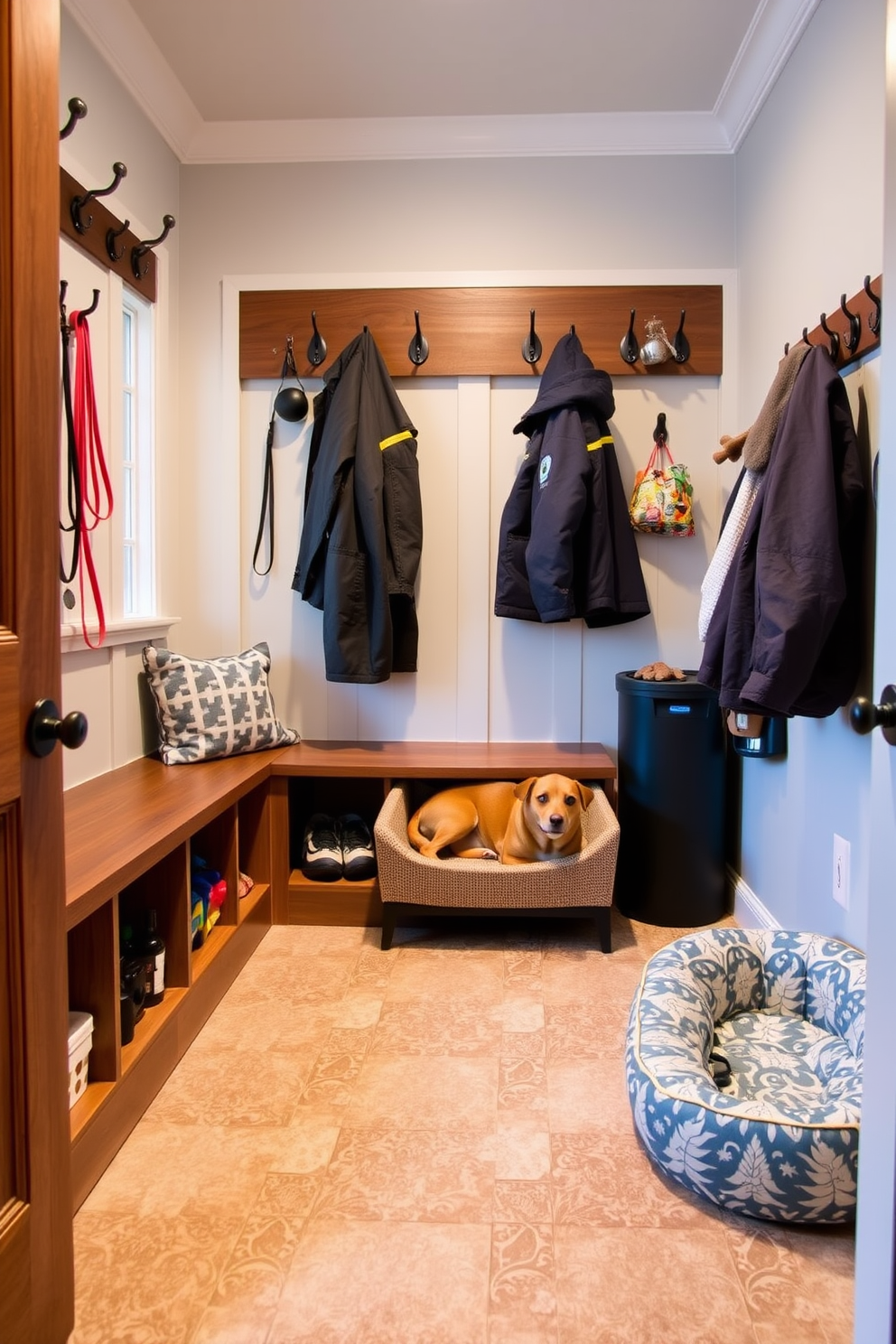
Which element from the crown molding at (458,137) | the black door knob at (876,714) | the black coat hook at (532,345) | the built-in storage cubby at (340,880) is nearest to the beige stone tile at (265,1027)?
the built-in storage cubby at (340,880)

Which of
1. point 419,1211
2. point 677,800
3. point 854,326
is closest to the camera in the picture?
point 419,1211

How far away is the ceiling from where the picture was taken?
2.34 metres

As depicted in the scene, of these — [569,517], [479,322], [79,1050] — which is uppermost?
[479,322]

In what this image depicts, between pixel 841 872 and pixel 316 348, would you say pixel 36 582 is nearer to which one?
pixel 841 872

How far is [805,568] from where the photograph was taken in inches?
65.9

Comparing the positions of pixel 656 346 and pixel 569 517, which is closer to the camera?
pixel 569 517

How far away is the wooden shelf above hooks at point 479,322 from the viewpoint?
290 centimetres

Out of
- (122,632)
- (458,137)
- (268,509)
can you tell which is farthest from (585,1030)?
(458,137)

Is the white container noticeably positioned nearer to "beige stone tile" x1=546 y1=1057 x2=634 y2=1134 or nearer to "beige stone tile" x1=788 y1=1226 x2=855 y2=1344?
"beige stone tile" x1=546 y1=1057 x2=634 y2=1134

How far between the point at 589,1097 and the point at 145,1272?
2.88 ft

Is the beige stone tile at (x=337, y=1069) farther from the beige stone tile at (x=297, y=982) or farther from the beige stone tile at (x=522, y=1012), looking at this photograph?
the beige stone tile at (x=522, y=1012)

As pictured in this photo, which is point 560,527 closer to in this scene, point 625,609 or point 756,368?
point 625,609

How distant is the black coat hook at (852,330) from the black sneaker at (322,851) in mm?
2021

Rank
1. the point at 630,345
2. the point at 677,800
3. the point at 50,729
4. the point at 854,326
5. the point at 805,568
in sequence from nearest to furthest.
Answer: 1. the point at 50,729
2. the point at 805,568
3. the point at 854,326
4. the point at 677,800
5. the point at 630,345
